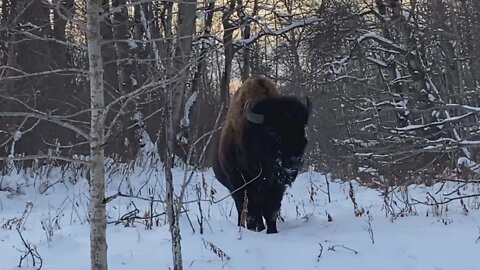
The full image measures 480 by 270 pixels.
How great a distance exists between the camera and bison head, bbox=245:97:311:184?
710 cm

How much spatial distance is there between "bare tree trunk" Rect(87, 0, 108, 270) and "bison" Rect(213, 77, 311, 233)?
2.83m

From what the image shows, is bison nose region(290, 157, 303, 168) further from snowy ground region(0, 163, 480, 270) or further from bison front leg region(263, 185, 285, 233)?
snowy ground region(0, 163, 480, 270)

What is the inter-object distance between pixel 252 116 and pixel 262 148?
34 centimetres

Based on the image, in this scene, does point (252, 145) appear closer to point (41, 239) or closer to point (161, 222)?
point (161, 222)

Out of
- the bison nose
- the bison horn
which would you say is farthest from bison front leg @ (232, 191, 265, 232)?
the bison horn

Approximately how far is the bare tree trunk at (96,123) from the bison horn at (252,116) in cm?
329

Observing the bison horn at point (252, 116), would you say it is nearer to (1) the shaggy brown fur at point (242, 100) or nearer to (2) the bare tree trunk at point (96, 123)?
(1) the shaggy brown fur at point (242, 100)

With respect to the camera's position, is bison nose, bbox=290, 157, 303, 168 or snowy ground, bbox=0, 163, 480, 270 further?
bison nose, bbox=290, 157, 303, 168

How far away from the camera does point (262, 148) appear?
7.37 meters

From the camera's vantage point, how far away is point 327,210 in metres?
8.52

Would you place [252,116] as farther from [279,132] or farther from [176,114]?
[176,114]

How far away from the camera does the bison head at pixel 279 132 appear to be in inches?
279

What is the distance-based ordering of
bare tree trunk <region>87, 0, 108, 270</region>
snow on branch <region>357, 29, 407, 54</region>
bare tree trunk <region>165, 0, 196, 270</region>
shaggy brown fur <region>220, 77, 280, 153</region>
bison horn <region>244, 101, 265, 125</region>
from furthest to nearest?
snow on branch <region>357, 29, 407, 54</region>, shaggy brown fur <region>220, 77, 280, 153</region>, bison horn <region>244, 101, 265, 125</region>, bare tree trunk <region>165, 0, 196, 270</region>, bare tree trunk <region>87, 0, 108, 270</region>

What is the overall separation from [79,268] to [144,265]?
19.5 inches
